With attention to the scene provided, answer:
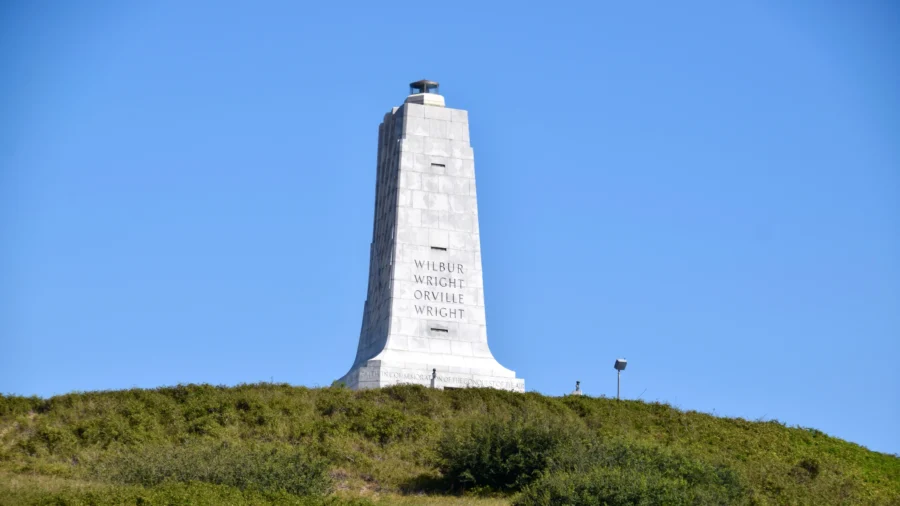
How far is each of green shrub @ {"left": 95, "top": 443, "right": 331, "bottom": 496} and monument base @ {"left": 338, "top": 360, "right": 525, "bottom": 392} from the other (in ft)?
36.1

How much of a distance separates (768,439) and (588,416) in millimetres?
4931

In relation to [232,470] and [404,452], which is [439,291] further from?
[232,470]

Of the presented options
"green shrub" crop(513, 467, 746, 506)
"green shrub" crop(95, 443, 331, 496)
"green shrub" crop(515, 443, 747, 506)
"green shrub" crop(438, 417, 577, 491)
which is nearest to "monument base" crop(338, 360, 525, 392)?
"green shrub" crop(438, 417, 577, 491)

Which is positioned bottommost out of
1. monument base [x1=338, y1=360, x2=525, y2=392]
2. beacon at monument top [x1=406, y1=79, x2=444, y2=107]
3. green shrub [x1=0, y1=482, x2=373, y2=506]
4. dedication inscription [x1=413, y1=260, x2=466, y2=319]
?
green shrub [x1=0, y1=482, x2=373, y2=506]

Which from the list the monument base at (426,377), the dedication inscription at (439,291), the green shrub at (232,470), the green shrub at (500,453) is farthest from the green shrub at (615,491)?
the dedication inscription at (439,291)

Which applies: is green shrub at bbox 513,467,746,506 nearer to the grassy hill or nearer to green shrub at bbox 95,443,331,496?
the grassy hill

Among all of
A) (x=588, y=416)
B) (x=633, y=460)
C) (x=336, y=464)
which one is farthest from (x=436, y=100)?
(x=633, y=460)

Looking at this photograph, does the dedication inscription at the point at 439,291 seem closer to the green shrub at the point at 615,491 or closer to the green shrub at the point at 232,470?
the green shrub at the point at 232,470

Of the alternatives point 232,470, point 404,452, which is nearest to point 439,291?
point 404,452

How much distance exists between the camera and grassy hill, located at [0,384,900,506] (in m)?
27.0

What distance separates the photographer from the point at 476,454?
3134 centimetres

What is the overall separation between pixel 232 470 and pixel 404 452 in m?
6.76

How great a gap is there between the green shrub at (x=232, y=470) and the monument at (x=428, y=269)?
11605mm

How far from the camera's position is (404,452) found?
112 ft
